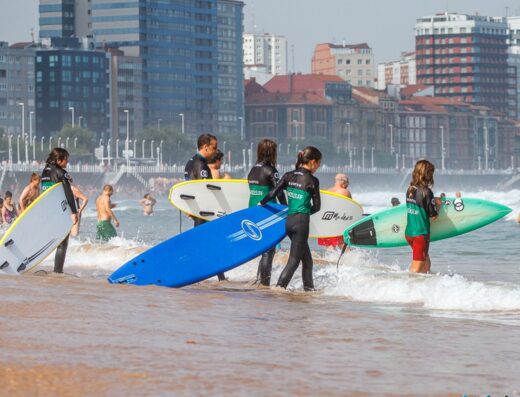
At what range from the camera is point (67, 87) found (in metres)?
156

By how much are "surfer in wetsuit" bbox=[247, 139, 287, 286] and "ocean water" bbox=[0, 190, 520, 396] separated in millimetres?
253

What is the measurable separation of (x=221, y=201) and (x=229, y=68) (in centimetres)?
17066

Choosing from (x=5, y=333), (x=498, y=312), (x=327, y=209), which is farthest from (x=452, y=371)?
(x=327, y=209)

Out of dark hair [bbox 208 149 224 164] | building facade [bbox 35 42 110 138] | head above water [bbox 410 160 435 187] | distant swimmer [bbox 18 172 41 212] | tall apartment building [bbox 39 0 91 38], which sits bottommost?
distant swimmer [bbox 18 172 41 212]

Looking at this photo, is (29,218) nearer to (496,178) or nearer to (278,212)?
(278,212)

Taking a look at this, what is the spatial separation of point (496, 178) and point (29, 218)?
186m

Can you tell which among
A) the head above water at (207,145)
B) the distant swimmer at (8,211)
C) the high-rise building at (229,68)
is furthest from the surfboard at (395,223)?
the high-rise building at (229,68)

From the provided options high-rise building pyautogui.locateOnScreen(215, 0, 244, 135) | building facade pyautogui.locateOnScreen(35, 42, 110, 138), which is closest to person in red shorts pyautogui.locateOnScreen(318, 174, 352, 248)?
building facade pyautogui.locateOnScreen(35, 42, 110, 138)

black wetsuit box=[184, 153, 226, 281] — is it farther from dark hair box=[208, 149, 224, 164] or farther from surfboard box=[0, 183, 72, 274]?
surfboard box=[0, 183, 72, 274]

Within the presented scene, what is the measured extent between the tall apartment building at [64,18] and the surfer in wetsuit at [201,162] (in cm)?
16687

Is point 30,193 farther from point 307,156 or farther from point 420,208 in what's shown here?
point 307,156

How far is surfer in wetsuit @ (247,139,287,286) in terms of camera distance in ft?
38.1

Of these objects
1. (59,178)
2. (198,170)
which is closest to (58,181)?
(59,178)

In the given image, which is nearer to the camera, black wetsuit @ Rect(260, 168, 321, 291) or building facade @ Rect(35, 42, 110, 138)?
black wetsuit @ Rect(260, 168, 321, 291)
